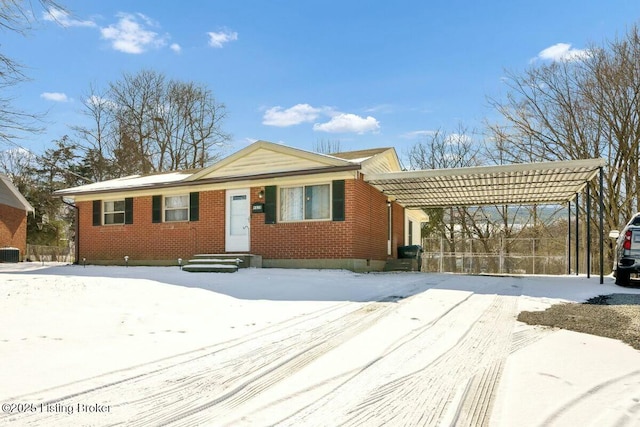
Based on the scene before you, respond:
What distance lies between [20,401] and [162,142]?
104ft

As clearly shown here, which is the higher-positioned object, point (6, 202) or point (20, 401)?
point (6, 202)

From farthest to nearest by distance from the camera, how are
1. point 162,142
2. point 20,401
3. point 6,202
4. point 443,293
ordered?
point 162,142 → point 6,202 → point 443,293 → point 20,401

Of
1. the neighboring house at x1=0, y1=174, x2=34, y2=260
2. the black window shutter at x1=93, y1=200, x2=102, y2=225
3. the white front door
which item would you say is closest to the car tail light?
the white front door

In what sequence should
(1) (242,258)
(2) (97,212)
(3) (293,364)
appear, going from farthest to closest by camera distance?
1. (2) (97,212)
2. (1) (242,258)
3. (3) (293,364)

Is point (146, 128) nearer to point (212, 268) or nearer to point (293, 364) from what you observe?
point (212, 268)

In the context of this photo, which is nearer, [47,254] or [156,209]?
[156,209]

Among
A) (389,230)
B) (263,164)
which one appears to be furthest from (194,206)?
(389,230)

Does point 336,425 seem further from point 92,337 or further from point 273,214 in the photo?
point 273,214

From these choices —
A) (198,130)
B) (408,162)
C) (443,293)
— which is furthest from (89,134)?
(443,293)

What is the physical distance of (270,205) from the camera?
13391 millimetres

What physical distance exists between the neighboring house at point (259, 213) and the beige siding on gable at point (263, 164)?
0.03 metres

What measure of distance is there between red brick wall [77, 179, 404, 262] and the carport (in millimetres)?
946

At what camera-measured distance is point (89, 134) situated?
1284 inches

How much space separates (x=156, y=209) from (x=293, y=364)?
1302 centimetres
